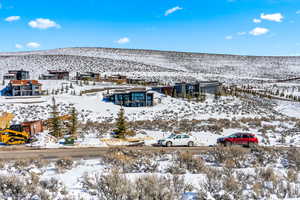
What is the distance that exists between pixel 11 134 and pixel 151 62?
135920 mm

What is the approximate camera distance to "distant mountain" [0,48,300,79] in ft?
398

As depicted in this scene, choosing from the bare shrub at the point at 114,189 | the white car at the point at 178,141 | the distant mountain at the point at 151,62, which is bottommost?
the white car at the point at 178,141

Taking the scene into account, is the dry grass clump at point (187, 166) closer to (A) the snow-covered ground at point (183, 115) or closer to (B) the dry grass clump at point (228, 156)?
(B) the dry grass clump at point (228, 156)

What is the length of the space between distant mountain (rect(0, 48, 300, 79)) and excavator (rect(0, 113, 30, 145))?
3324 inches

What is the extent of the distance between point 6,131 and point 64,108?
24392mm

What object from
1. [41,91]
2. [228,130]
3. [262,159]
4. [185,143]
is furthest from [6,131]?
[41,91]

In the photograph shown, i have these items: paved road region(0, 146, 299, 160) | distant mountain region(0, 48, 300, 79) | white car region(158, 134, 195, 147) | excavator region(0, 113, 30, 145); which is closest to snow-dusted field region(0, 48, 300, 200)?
white car region(158, 134, 195, 147)

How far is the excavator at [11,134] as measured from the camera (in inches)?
847

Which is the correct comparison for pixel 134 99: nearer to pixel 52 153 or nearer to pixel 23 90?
pixel 23 90

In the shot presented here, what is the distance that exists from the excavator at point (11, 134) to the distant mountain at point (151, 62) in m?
84.4

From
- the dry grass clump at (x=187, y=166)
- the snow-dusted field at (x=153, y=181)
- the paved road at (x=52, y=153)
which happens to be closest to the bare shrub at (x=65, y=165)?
the snow-dusted field at (x=153, y=181)

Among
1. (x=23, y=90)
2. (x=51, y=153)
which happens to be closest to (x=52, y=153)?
(x=51, y=153)

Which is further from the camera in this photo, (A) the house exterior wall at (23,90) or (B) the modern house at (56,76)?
(B) the modern house at (56,76)

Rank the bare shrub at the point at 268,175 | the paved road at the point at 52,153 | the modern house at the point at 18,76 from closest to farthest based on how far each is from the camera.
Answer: the bare shrub at the point at 268,175 → the paved road at the point at 52,153 → the modern house at the point at 18,76
